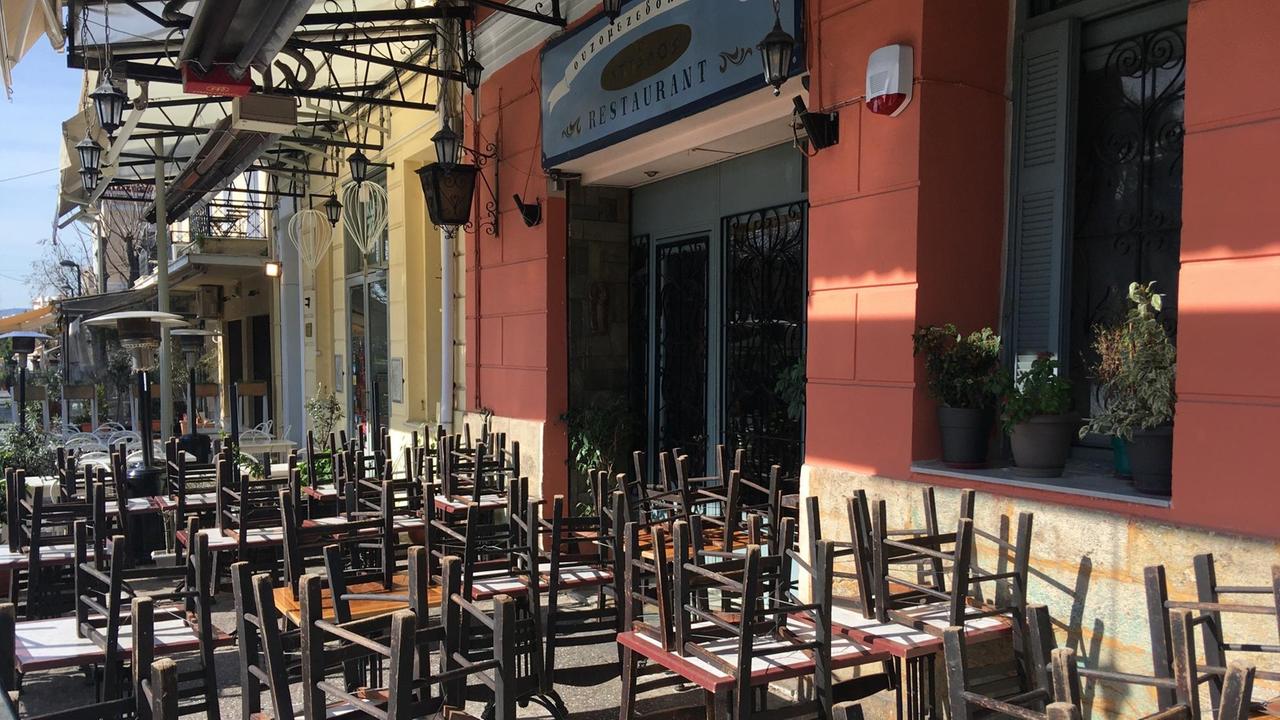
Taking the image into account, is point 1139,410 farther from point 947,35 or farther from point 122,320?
point 122,320

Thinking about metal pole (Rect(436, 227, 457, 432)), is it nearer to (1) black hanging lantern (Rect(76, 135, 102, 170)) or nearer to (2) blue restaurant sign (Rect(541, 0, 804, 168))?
(2) blue restaurant sign (Rect(541, 0, 804, 168))

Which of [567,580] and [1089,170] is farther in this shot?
[567,580]

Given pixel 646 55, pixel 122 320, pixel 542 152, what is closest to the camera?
pixel 646 55

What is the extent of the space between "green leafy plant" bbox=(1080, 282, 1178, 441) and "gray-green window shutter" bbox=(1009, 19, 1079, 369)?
2.11 ft

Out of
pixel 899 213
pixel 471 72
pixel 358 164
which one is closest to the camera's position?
pixel 899 213

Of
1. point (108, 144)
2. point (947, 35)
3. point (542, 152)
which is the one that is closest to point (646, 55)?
point (542, 152)

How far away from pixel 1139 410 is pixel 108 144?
849 centimetres

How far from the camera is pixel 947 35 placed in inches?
155

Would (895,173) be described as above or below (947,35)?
below

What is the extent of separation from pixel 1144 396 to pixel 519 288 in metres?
5.08

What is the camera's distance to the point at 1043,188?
400 cm

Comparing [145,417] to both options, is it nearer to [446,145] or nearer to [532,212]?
[446,145]

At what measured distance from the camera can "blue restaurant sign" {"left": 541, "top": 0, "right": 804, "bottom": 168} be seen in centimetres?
474

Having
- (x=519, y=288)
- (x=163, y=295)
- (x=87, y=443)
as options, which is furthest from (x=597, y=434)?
(x=163, y=295)
